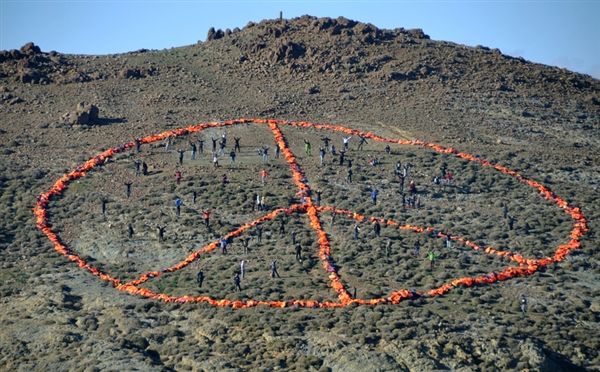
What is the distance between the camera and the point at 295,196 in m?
78.4

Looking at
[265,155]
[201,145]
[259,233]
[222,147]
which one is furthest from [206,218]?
[201,145]

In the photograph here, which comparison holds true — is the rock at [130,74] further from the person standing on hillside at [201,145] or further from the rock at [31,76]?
the person standing on hillside at [201,145]

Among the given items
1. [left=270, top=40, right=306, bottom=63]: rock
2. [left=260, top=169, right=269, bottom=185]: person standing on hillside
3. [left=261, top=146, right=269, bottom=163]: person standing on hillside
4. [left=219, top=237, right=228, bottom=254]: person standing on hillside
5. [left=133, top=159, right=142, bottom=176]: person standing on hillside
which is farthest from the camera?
[left=270, top=40, right=306, bottom=63]: rock

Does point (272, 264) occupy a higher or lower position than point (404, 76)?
lower

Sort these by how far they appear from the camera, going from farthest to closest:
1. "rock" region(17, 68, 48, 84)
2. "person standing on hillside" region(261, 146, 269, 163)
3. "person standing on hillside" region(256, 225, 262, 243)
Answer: "rock" region(17, 68, 48, 84)
"person standing on hillside" region(261, 146, 269, 163)
"person standing on hillside" region(256, 225, 262, 243)

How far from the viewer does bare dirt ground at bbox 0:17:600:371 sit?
59.7 metres

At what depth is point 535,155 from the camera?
289 ft

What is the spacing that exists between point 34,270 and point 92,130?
24247 mm

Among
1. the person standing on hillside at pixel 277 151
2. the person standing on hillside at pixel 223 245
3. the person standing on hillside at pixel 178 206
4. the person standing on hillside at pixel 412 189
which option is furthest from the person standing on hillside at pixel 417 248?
the person standing on hillside at pixel 277 151

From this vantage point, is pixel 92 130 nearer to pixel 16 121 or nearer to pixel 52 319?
pixel 16 121

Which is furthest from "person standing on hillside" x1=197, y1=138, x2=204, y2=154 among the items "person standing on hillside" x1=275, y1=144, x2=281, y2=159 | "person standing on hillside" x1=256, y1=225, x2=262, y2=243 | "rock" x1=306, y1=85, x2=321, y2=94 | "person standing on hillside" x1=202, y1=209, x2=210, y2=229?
"rock" x1=306, y1=85, x2=321, y2=94

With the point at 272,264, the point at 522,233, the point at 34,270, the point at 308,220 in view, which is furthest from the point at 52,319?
the point at 522,233

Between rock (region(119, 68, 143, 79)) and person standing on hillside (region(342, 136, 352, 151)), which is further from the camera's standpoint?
rock (region(119, 68, 143, 79))

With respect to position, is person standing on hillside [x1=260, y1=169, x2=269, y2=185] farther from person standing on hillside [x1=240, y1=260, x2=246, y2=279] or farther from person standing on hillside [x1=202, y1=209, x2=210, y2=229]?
person standing on hillside [x1=240, y1=260, x2=246, y2=279]
